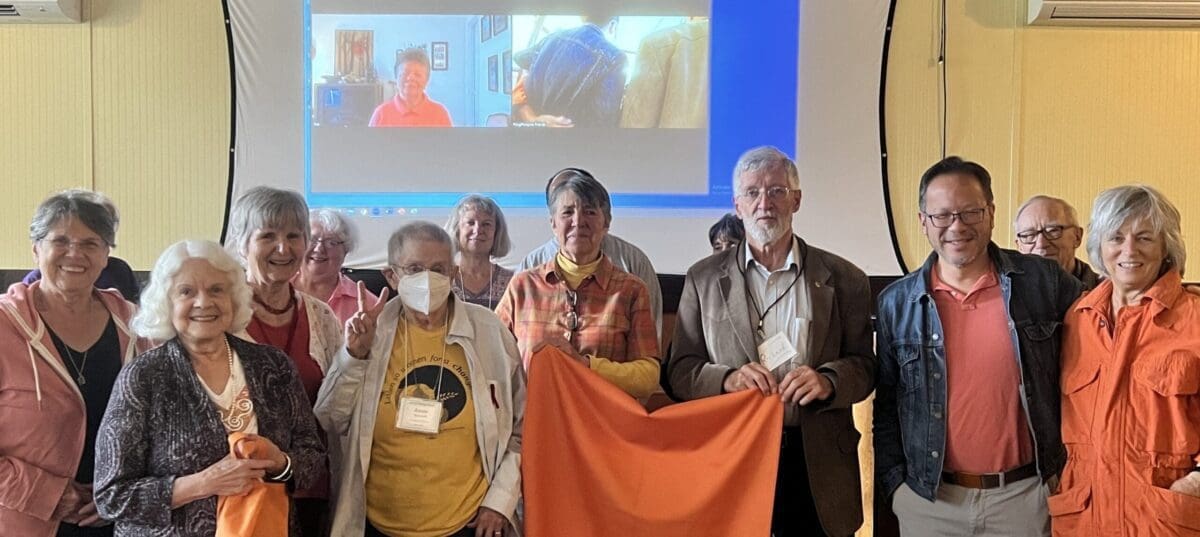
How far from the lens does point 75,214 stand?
2.24 meters

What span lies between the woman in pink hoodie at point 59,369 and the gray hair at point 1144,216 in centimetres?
271

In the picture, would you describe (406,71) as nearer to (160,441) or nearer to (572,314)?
(572,314)

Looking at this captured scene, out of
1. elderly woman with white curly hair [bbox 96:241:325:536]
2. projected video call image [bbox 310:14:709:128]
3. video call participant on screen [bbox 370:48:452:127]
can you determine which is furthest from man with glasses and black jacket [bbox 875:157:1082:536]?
video call participant on screen [bbox 370:48:452:127]

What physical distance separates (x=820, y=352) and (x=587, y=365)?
71 centimetres

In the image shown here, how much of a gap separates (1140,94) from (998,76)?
3.02 feet

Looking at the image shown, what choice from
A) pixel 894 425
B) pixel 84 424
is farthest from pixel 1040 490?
pixel 84 424

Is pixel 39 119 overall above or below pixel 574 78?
below

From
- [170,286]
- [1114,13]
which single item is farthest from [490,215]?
[1114,13]

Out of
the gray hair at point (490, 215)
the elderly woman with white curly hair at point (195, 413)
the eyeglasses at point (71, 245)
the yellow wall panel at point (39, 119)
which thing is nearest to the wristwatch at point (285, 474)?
the elderly woman with white curly hair at point (195, 413)

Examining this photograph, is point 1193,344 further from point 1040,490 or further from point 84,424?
point 84,424

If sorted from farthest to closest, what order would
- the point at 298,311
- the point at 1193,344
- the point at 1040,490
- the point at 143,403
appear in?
the point at 298,311 → the point at 1040,490 → the point at 1193,344 → the point at 143,403

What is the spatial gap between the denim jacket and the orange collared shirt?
3.13 metres

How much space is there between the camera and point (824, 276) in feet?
8.20

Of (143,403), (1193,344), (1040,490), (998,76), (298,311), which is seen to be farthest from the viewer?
(998,76)
